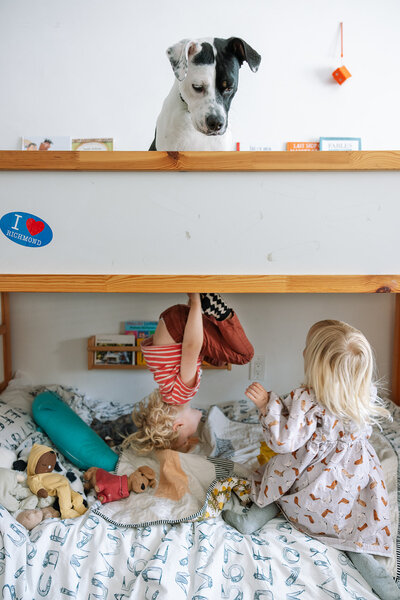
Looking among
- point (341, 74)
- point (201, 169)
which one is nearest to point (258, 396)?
point (201, 169)

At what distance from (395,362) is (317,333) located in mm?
1222

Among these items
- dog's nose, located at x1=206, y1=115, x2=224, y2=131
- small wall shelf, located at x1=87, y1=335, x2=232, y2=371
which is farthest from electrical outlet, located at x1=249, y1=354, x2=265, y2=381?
dog's nose, located at x1=206, y1=115, x2=224, y2=131

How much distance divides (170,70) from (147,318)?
46.3 inches

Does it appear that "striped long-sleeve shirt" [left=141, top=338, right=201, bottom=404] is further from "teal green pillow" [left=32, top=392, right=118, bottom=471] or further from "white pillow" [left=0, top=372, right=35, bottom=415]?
"white pillow" [left=0, top=372, right=35, bottom=415]

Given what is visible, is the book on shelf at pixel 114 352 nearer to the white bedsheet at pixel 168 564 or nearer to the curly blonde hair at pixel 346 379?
the white bedsheet at pixel 168 564

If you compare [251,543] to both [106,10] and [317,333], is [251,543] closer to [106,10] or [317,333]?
[317,333]

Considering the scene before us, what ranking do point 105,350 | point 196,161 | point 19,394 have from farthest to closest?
point 105,350 → point 19,394 → point 196,161

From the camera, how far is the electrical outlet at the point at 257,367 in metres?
2.25

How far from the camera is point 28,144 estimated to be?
2111mm

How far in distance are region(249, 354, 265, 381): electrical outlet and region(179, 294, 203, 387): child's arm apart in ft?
2.82

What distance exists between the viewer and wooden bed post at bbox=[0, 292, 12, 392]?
7.07ft

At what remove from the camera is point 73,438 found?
5.14 ft

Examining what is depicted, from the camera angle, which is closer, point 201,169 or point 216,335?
point 201,169

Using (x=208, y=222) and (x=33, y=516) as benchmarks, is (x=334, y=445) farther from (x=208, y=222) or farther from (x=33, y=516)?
(x=33, y=516)
